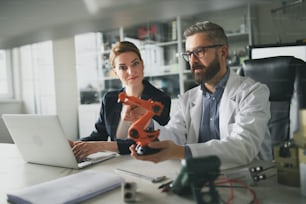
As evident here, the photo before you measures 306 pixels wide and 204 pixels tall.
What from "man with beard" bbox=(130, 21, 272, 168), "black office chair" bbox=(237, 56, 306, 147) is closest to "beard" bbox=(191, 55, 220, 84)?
"man with beard" bbox=(130, 21, 272, 168)

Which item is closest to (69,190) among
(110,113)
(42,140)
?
(42,140)

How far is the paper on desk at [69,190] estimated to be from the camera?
44 centimetres

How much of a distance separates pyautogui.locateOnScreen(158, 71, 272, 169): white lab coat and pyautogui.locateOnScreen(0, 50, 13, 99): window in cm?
37

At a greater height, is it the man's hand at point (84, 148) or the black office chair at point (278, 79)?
the black office chair at point (278, 79)

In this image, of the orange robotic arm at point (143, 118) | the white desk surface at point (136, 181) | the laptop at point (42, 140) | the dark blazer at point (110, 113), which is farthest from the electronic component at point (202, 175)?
the dark blazer at point (110, 113)

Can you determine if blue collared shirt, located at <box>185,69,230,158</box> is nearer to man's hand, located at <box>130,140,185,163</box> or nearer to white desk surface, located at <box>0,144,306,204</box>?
white desk surface, located at <box>0,144,306,204</box>

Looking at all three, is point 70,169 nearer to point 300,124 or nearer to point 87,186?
point 87,186

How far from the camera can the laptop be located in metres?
0.64

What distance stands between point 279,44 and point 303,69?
0.18 metres

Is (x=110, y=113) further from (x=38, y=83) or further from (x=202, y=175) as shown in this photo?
(x=202, y=175)

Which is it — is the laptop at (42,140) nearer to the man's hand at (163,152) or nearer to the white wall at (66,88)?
the white wall at (66,88)

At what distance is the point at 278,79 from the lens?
2.79 feet

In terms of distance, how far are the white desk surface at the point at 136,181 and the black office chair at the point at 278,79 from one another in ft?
0.98

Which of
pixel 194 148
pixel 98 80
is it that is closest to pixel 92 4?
pixel 194 148
